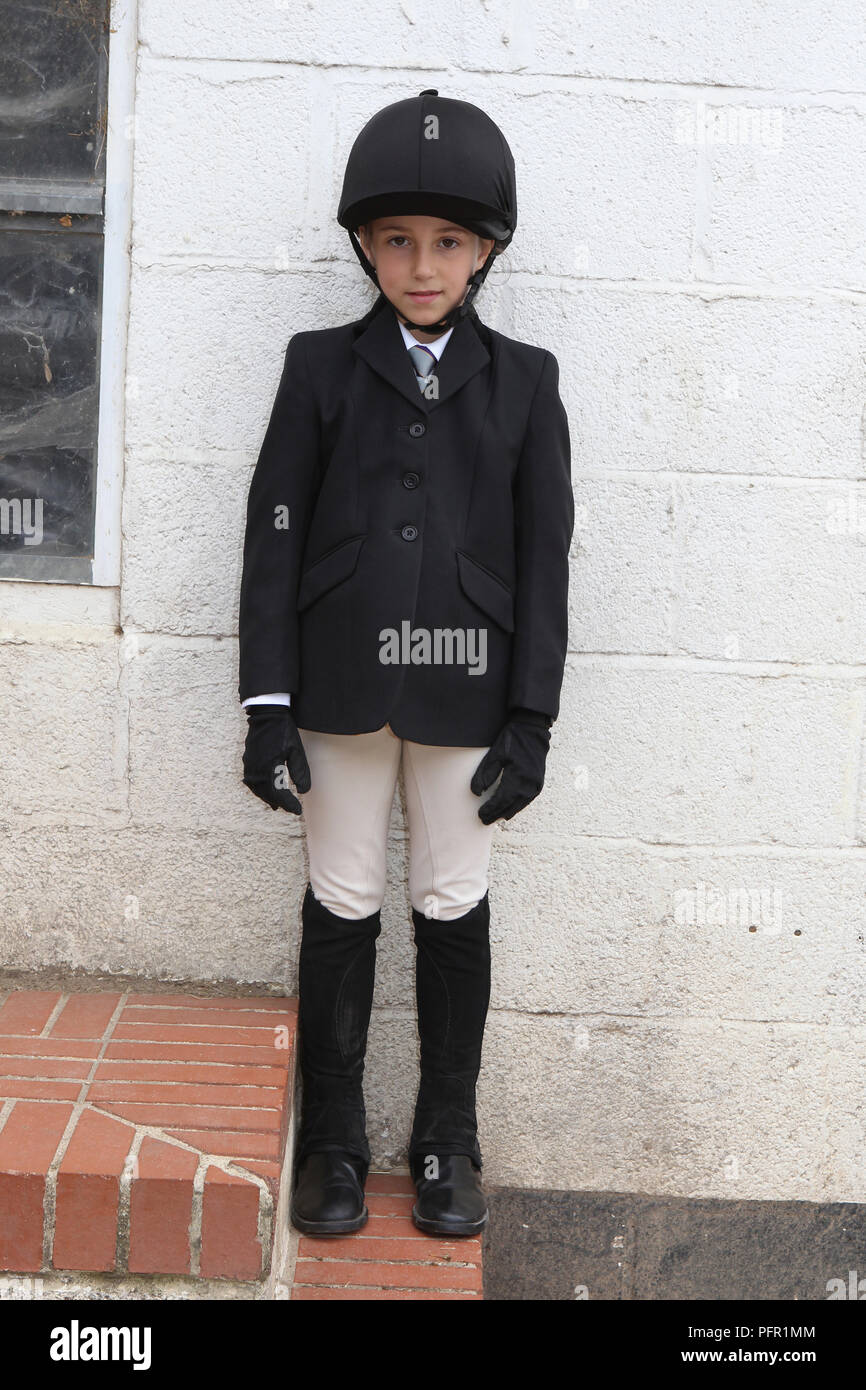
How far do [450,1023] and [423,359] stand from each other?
4.17 ft

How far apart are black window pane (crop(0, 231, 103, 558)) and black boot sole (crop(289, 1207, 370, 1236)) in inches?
55.4

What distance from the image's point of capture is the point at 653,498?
8.34 ft

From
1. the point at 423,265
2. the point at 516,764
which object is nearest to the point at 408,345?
the point at 423,265

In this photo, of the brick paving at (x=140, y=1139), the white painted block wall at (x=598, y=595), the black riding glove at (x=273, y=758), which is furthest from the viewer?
the white painted block wall at (x=598, y=595)

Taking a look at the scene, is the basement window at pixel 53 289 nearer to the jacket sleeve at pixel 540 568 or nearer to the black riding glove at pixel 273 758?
the black riding glove at pixel 273 758

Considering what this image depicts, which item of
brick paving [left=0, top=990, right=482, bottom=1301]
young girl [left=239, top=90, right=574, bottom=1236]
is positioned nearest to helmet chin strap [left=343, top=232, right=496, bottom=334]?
young girl [left=239, top=90, right=574, bottom=1236]

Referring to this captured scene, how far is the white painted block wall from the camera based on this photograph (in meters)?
2.43

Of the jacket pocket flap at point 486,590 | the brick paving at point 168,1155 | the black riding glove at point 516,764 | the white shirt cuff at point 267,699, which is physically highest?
the jacket pocket flap at point 486,590

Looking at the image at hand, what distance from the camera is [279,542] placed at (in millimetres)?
2213

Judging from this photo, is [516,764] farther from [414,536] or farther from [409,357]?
[409,357]

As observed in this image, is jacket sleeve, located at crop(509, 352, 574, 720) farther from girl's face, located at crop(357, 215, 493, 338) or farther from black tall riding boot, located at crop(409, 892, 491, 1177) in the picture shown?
black tall riding boot, located at crop(409, 892, 491, 1177)

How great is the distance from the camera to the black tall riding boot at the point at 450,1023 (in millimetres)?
2387

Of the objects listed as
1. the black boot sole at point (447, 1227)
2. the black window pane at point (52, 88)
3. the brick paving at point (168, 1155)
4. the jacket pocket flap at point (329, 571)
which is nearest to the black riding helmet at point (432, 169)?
the jacket pocket flap at point (329, 571)

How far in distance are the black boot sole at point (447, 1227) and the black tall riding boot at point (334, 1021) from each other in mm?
162
